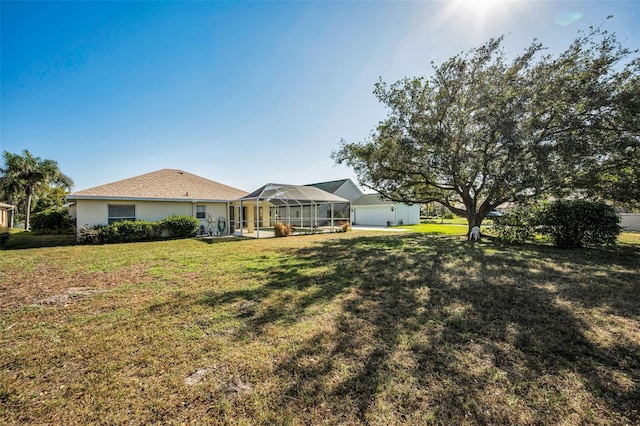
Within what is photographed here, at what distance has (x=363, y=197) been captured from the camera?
33.9 m

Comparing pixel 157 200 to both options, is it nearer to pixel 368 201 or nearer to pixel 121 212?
pixel 121 212

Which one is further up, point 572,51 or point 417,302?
point 572,51

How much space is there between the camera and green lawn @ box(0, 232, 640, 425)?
7.46 feet

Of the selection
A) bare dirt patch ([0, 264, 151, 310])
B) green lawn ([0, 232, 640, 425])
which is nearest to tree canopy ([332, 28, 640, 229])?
green lawn ([0, 232, 640, 425])

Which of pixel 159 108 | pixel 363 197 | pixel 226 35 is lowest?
pixel 363 197

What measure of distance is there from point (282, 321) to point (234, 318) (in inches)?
30.5

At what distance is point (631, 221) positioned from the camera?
2273cm

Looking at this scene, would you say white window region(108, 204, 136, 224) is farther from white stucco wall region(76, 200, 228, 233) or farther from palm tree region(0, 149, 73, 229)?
palm tree region(0, 149, 73, 229)

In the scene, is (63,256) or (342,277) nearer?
(342,277)

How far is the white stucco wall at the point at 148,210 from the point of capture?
14.4m

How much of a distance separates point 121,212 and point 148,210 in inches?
52.3

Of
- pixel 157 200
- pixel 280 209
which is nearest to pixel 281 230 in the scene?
pixel 157 200

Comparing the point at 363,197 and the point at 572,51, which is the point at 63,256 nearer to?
the point at 572,51

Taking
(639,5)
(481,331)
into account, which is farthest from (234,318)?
(639,5)
